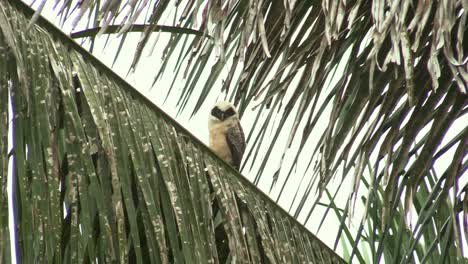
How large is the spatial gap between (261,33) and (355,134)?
14.8 inches

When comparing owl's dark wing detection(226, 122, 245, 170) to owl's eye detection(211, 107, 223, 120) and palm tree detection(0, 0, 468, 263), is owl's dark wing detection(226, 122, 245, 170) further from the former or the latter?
palm tree detection(0, 0, 468, 263)

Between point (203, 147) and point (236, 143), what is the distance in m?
3.15

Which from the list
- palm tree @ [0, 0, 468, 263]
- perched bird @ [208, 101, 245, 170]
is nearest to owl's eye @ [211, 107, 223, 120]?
perched bird @ [208, 101, 245, 170]

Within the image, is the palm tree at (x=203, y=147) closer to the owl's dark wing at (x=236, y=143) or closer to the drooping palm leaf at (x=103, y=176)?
the drooping palm leaf at (x=103, y=176)

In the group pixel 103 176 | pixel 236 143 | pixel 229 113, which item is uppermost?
pixel 229 113

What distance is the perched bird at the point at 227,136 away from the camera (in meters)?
5.99

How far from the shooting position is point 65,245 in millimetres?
2469

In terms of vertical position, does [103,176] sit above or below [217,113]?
below

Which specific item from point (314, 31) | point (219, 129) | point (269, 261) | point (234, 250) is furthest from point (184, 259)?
point (219, 129)

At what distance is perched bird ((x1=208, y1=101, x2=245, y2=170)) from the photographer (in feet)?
19.6

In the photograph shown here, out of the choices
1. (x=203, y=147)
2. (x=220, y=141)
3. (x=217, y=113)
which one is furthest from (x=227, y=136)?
(x=203, y=147)

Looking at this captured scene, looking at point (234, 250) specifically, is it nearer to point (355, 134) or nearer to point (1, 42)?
point (355, 134)

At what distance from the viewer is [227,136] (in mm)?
6098

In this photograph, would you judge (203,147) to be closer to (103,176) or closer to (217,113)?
(103,176)
